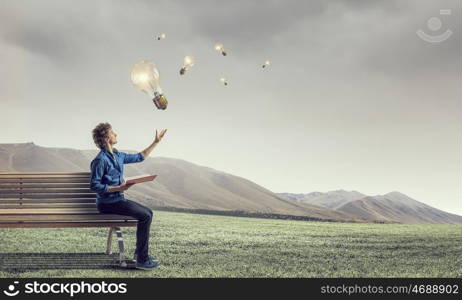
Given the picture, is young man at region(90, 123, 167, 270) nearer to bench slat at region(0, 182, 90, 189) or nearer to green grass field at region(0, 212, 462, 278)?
green grass field at region(0, 212, 462, 278)

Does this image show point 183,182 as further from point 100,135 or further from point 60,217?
point 100,135

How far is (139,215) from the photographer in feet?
21.8

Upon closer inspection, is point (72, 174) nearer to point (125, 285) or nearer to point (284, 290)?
point (125, 285)

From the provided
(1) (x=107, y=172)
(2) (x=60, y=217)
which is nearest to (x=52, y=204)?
(2) (x=60, y=217)

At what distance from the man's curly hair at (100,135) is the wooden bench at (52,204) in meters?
1.04

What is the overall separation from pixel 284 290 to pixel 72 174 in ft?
13.4

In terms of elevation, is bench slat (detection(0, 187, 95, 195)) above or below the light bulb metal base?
below

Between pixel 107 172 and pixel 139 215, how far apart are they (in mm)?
703

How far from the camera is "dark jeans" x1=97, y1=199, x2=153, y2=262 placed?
6648mm

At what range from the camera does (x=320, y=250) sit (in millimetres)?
9164

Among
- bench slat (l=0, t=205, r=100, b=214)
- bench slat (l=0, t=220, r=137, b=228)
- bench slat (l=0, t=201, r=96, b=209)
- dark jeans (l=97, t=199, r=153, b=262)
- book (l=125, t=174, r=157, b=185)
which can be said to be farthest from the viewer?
bench slat (l=0, t=201, r=96, b=209)

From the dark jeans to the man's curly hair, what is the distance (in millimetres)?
794

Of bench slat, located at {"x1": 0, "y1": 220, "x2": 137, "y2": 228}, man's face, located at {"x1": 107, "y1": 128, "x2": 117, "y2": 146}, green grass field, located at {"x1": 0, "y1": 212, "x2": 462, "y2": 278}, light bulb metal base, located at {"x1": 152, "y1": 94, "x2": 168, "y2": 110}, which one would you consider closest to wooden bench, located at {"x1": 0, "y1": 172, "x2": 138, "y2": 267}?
bench slat, located at {"x1": 0, "y1": 220, "x2": 137, "y2": 228}

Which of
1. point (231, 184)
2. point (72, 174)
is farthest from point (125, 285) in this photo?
point (231, 184)
